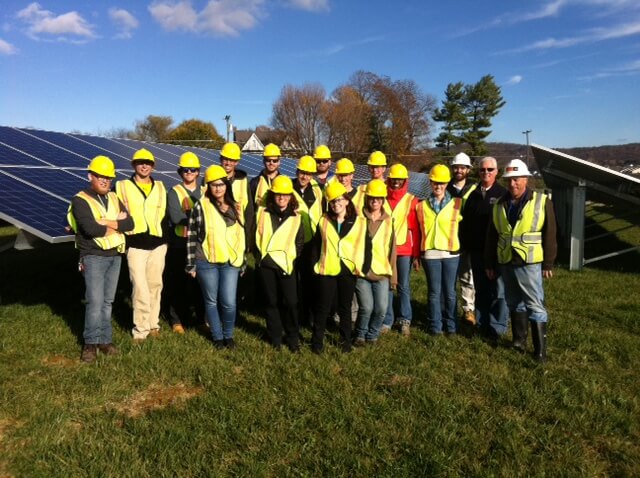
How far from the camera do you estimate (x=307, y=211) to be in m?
5.25

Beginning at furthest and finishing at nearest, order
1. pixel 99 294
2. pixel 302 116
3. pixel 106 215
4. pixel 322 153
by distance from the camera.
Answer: pixel 302 116 < pixel 322 153 < pixel 99 294 < pixel 106 215

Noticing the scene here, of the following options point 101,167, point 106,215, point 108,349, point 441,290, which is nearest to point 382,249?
point 441,290

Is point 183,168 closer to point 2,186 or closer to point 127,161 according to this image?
point 2,186

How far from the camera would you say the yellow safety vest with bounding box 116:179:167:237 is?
499 centimetres

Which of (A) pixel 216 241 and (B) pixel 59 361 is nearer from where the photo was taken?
(A) pixel 216 241

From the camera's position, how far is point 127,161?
9062mm

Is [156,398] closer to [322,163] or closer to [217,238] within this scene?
[217,238]

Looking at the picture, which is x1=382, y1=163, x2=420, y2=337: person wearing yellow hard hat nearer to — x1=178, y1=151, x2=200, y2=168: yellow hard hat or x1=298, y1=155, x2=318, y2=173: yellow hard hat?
x1=298, y1=155, x2=318, y2=173: yellow hard hat

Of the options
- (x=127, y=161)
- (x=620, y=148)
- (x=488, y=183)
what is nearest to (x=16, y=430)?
(x=488, y=183)

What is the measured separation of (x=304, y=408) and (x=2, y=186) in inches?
170

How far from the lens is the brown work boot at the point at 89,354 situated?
4.87m

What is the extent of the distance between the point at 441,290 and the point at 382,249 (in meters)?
1.08

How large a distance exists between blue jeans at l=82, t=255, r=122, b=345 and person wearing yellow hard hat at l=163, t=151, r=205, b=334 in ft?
2.62

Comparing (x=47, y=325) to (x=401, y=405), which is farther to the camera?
(x=47, y=325)
